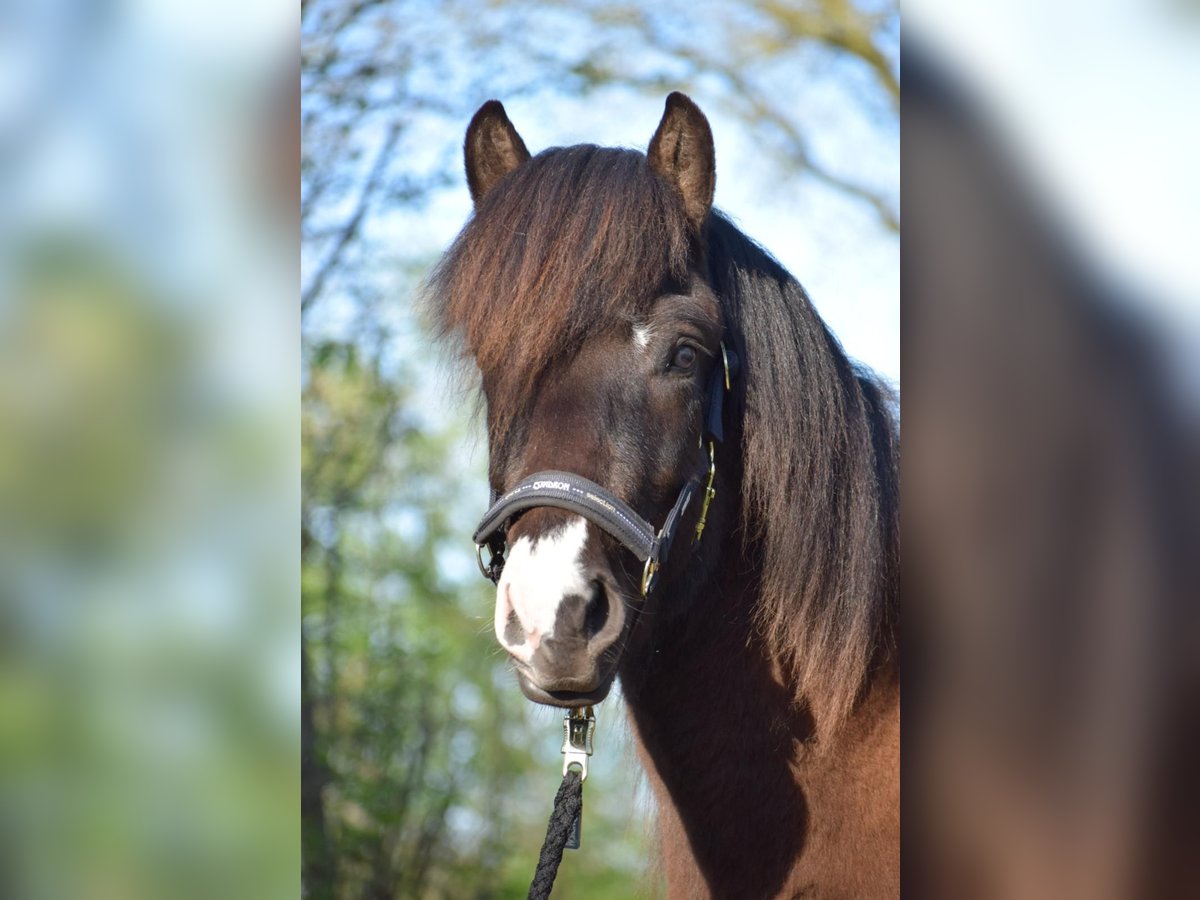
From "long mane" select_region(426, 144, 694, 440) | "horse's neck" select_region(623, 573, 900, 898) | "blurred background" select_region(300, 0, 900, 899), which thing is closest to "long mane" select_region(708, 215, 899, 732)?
"horse's neck" select_region(623, 573, 900, 898)

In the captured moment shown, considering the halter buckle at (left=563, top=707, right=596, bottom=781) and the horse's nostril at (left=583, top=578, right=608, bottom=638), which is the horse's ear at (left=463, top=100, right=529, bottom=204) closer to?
the horse's nostril at (left=583, top=578, right=608, bottom=638)

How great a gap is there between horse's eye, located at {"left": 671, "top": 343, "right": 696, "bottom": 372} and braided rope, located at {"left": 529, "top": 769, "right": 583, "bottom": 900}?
2.40ft

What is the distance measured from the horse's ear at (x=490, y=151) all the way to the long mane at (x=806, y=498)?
1.44 ft

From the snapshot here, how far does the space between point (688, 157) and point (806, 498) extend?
26.8 inches

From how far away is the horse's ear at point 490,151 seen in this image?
197cm

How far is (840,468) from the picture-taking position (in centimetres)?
188

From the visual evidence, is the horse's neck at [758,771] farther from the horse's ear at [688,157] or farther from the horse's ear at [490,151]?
the horse's ear at [490,151]

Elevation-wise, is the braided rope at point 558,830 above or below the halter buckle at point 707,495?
below

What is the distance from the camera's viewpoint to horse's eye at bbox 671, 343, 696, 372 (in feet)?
5.69

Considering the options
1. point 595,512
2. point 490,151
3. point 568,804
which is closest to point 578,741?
point 568,804
